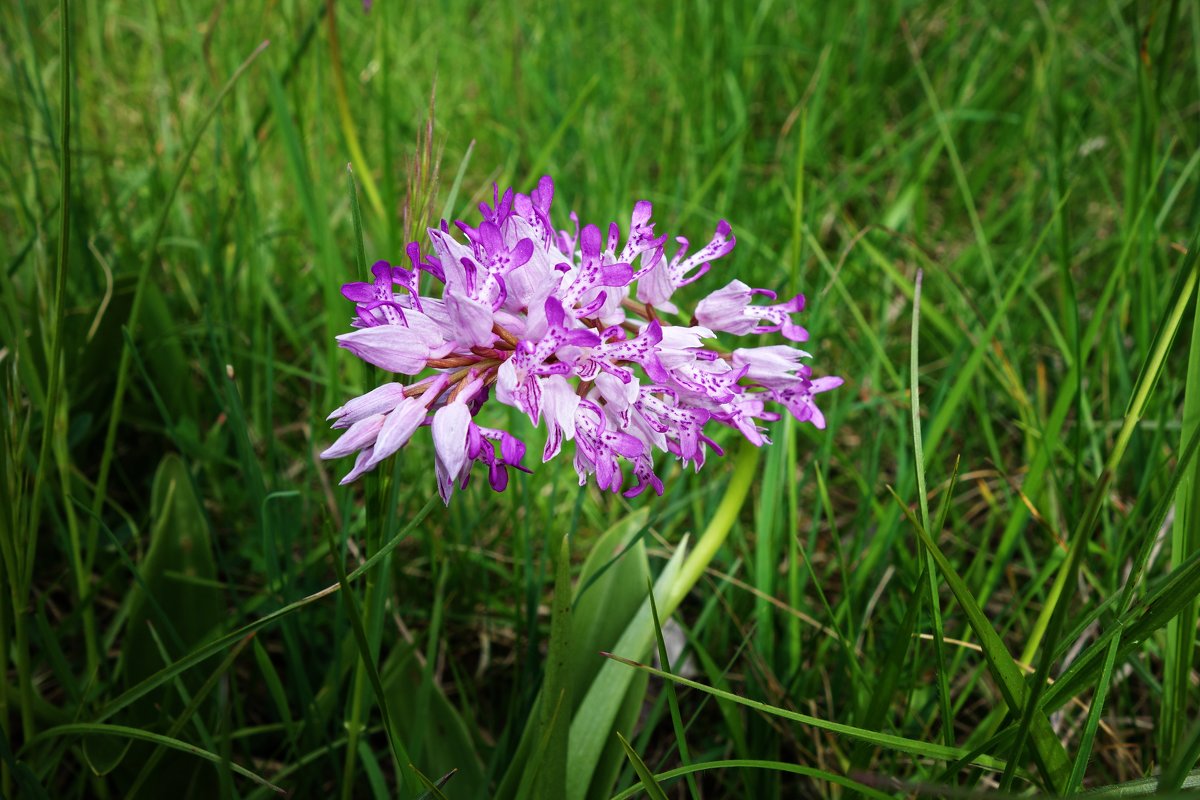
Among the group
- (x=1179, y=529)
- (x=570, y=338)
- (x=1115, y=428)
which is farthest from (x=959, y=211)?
(x=570, y=338)

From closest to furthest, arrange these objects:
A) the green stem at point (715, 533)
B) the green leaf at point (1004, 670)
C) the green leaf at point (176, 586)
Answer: the green leaf at point (1004, 670)
the green stem at point (715, 533)
the green leaf at point (176, 586)

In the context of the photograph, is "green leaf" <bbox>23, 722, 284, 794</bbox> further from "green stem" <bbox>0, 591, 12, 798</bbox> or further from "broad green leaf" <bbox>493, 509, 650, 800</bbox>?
"broad green leaf" <bbox>493, 509, 650, 800</bbox>

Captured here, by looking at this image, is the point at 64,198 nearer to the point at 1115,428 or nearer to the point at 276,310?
the point at 276,310

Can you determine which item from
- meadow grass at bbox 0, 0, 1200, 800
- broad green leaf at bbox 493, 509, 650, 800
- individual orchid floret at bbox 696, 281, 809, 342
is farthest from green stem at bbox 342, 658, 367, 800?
individual orchid floret at bbox 696, 281, 809, 342

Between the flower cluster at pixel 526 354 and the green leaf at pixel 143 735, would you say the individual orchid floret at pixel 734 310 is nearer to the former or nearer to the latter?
the flower cluster at pixel 526 354

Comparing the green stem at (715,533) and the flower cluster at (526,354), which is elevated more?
the flower cluster at (526,354)

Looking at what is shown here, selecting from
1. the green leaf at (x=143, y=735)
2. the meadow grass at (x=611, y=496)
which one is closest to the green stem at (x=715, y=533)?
the meadow grass at (x=611, y=496)

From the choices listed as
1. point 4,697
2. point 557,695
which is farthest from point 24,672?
point 557,695
